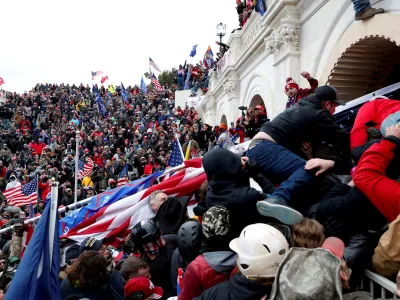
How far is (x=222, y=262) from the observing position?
2822mm

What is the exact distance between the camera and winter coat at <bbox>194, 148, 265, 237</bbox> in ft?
10.8

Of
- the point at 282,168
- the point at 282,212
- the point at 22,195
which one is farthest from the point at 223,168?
the point at 22,195

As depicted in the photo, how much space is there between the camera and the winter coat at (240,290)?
2.36 m

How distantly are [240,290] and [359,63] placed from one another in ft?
22.0

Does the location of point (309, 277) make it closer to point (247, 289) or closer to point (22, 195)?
point (247, 289)

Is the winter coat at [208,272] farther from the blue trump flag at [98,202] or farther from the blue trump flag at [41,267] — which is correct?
the blue trump flag at [98,202]

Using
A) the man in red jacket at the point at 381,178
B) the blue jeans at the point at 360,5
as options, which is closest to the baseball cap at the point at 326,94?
the man in red jacket at the point at 381,178

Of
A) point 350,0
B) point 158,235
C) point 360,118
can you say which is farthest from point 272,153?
point 350,0

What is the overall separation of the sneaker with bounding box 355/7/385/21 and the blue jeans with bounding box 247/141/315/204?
3.89 meters

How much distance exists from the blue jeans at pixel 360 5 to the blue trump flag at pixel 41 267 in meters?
5.66

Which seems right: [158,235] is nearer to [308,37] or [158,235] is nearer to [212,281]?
[212,281]

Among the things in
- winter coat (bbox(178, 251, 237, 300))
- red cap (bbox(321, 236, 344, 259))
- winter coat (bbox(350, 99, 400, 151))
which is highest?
winter coat (bbox(350, 99, 400, 151))

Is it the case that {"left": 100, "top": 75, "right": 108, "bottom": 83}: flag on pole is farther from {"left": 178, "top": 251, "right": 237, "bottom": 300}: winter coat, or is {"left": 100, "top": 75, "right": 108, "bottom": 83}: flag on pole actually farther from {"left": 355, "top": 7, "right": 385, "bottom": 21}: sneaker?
{"left": 178, "top": 251, "right": 237, "bottom": 300}: winter coat

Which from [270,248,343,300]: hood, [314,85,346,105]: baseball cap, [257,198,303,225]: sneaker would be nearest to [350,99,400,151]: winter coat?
[314,85,346,105]: baseball cap
